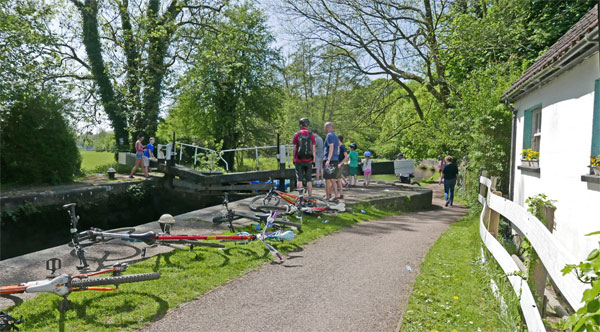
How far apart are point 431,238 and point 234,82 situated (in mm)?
20737

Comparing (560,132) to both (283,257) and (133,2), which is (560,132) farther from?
(133,2)

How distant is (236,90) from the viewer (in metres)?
27.3

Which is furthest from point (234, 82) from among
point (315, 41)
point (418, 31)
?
point (418, 31)

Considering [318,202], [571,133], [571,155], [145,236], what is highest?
[571,133]

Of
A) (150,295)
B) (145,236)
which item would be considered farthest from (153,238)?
(150,295)

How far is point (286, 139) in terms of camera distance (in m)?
36.4

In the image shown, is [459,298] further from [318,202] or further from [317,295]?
[318,202]

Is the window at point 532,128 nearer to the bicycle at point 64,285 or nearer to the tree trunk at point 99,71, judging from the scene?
the bicycle at point 64,285

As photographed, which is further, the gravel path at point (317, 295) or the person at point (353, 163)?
the person at point (353, 163)

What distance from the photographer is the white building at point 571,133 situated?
219 inches

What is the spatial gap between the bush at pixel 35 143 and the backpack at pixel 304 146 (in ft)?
32.7

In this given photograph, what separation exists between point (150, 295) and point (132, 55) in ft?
66.5

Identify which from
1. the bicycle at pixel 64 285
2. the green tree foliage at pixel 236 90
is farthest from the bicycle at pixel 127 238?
the green tree foliage at pixel 236 90

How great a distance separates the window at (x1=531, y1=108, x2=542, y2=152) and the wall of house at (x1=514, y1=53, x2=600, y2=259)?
2.70ft
